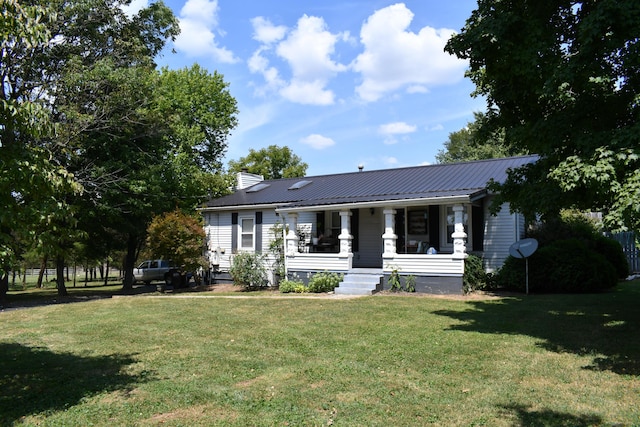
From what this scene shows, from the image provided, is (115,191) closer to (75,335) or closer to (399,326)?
(75,335)

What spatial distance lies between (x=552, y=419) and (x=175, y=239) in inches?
631

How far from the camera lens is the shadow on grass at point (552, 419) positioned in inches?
171

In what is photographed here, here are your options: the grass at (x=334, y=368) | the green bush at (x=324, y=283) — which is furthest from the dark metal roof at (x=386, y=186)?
the grass at (x=334, y=368)

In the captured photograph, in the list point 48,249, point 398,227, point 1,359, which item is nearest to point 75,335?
point 1,359

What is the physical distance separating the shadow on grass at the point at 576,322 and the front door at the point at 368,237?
19.3 feet

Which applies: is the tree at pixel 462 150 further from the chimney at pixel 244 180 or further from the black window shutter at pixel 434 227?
the black window shutter at pixel 434 227

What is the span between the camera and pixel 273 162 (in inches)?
1864

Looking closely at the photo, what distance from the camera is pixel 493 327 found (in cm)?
893

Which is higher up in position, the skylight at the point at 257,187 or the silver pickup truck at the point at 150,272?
the skylight at the point at 257,187

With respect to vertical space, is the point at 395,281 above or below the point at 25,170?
below

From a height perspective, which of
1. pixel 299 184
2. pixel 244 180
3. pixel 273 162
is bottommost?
pixel 299 184

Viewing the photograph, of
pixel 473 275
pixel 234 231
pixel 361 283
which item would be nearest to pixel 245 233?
pixel 234 231

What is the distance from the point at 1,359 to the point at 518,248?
12.4 meters

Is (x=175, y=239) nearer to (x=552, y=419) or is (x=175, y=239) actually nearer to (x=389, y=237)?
(x=389, y=237)
